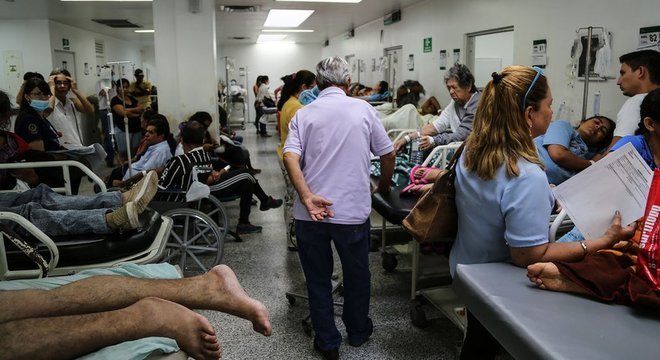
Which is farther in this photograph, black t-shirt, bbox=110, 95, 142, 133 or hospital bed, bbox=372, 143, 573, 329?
black t-shirt, bbox=110, 95, 142, 133

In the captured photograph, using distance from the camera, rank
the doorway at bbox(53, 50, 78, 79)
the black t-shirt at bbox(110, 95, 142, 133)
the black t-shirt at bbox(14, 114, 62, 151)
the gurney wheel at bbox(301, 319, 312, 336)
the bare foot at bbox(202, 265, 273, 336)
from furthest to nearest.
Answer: the doorway at bbox(53, 50, 78, 79)
the black t-shirt at bbox(110, 95, 142, 133)
the black t-shirt at bbox(14, 114, 62, 151)
the gurney wheel at bbox(301, 319, 312, 336)
the bare foot at bbox(202, 265, 273, 336)

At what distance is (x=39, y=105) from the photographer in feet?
14.2

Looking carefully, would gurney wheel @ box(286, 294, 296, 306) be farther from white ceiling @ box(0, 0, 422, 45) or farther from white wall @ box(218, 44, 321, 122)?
white wall @ box(218, 44, 321, 122)

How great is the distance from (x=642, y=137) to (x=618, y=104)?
1879mm

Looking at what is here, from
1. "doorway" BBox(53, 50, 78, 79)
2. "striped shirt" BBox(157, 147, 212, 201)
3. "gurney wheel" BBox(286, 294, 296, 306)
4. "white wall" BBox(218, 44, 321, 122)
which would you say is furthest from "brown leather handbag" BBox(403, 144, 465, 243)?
"white wall" BBox(218, 44, 321, 122)

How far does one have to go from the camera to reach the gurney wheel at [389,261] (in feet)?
11.5

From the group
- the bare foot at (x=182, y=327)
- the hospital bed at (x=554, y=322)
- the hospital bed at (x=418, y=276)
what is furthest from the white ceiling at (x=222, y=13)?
the hospital bed at (x=554, y=322)

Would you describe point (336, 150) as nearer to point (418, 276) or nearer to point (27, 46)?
point (418, 276)

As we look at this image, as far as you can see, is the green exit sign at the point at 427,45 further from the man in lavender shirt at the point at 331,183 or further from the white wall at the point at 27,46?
the white wall at the point at 27,46

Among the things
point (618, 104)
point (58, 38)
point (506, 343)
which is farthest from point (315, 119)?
point (58, 38)

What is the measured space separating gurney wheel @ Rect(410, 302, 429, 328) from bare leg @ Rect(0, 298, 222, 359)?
4.86ft

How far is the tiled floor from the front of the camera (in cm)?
253

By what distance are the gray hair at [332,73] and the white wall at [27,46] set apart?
8262 mm

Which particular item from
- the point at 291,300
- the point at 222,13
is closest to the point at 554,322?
the point at 291,300
